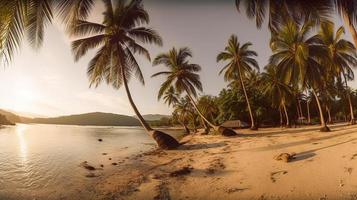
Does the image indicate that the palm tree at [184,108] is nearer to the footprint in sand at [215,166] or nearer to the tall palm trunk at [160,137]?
the tall palm trunk at [160,137]

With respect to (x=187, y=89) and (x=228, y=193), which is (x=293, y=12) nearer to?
(x=228, y=193)

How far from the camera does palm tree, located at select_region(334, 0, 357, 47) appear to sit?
302 inches

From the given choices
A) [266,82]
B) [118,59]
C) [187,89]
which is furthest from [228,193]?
[266,82]

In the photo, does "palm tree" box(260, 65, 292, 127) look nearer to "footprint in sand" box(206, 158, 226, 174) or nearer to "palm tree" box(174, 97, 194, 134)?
"palm tree" box(174, 97, 194, 134)

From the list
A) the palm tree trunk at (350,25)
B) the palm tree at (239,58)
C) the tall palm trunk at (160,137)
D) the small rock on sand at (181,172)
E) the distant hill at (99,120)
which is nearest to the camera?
the palm tree trunk at (350,25)

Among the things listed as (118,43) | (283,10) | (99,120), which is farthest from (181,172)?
(99,120)

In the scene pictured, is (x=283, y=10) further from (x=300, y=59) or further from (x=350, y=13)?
(x=300, y=59)

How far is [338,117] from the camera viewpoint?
58.1 metres

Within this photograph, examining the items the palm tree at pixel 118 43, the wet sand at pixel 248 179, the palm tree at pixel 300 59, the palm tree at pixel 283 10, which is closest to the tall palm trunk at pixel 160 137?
the palm tree at pixel 118 43

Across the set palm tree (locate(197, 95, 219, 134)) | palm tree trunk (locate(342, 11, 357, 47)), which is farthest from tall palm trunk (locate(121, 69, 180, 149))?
palm tree (locate(197, 95, 219, 134))

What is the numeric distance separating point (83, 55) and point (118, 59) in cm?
208

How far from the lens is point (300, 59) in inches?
706

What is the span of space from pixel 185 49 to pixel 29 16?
62.7 ft

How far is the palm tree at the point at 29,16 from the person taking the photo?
214 inches
